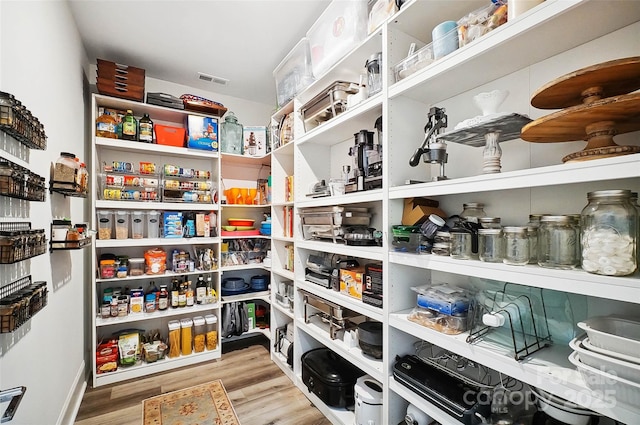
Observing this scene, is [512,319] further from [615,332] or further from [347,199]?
[347,199]

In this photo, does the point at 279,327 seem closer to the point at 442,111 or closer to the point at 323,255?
the point at 323,255

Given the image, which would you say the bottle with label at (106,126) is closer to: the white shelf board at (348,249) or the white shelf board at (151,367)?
the white shelf board at (348,249)

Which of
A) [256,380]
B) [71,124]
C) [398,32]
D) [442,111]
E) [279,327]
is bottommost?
[256,380]

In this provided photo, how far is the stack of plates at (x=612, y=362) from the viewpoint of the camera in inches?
28.1

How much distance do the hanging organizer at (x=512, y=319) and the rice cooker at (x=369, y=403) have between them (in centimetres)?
73

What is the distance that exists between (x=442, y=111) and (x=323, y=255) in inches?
54.9

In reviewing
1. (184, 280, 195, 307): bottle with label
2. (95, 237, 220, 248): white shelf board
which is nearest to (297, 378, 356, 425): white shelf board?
(184, 280, 195, 307): bottle with label

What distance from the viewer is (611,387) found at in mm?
746

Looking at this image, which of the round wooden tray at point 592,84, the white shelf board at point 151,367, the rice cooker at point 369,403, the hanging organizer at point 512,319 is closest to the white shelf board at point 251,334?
the white shelf board at point 151,367

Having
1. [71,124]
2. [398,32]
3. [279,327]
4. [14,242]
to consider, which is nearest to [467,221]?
[398,32]

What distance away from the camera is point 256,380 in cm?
239

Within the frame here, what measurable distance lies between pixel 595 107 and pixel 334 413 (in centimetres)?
203

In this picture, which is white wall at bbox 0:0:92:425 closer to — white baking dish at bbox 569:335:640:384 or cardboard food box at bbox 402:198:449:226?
cardboard food box at bbox 402:198:449:226

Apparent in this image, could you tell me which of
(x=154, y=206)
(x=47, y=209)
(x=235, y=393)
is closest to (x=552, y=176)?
(x=47, y=209)
